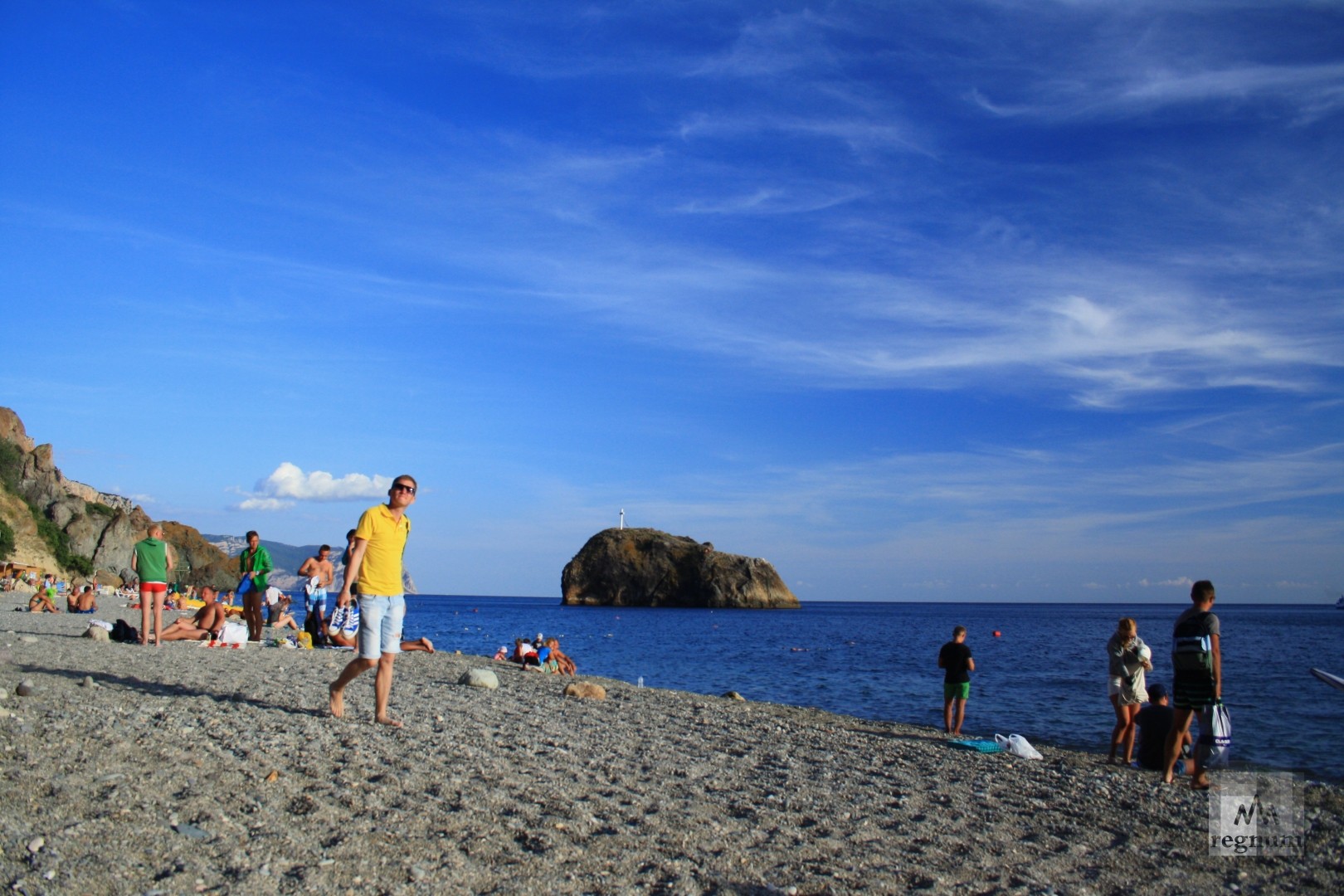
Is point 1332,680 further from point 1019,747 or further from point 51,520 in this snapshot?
point 51,520

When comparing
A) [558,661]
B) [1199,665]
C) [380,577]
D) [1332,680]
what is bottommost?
[558,661]

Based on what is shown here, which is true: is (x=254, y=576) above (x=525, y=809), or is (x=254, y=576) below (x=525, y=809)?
above

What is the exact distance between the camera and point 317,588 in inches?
665

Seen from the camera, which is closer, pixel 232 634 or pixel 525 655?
pixel 232 634

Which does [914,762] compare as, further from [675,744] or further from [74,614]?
[74,614]

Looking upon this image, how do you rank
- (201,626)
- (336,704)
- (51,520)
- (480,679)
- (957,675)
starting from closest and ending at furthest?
(336,704) < (957,675) < (480,679) < (201,626) < (51,520)

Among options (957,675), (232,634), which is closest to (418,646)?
(232,634)

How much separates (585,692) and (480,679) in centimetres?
177

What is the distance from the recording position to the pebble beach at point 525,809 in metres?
4.86

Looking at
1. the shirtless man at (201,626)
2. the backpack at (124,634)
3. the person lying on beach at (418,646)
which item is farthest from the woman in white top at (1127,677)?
the backpack at (124,634)

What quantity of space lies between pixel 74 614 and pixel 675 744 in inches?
1006

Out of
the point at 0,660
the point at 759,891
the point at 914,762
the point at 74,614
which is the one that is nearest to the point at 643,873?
the point at 759,891

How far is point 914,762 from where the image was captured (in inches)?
385

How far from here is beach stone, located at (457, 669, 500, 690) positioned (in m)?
13.9
